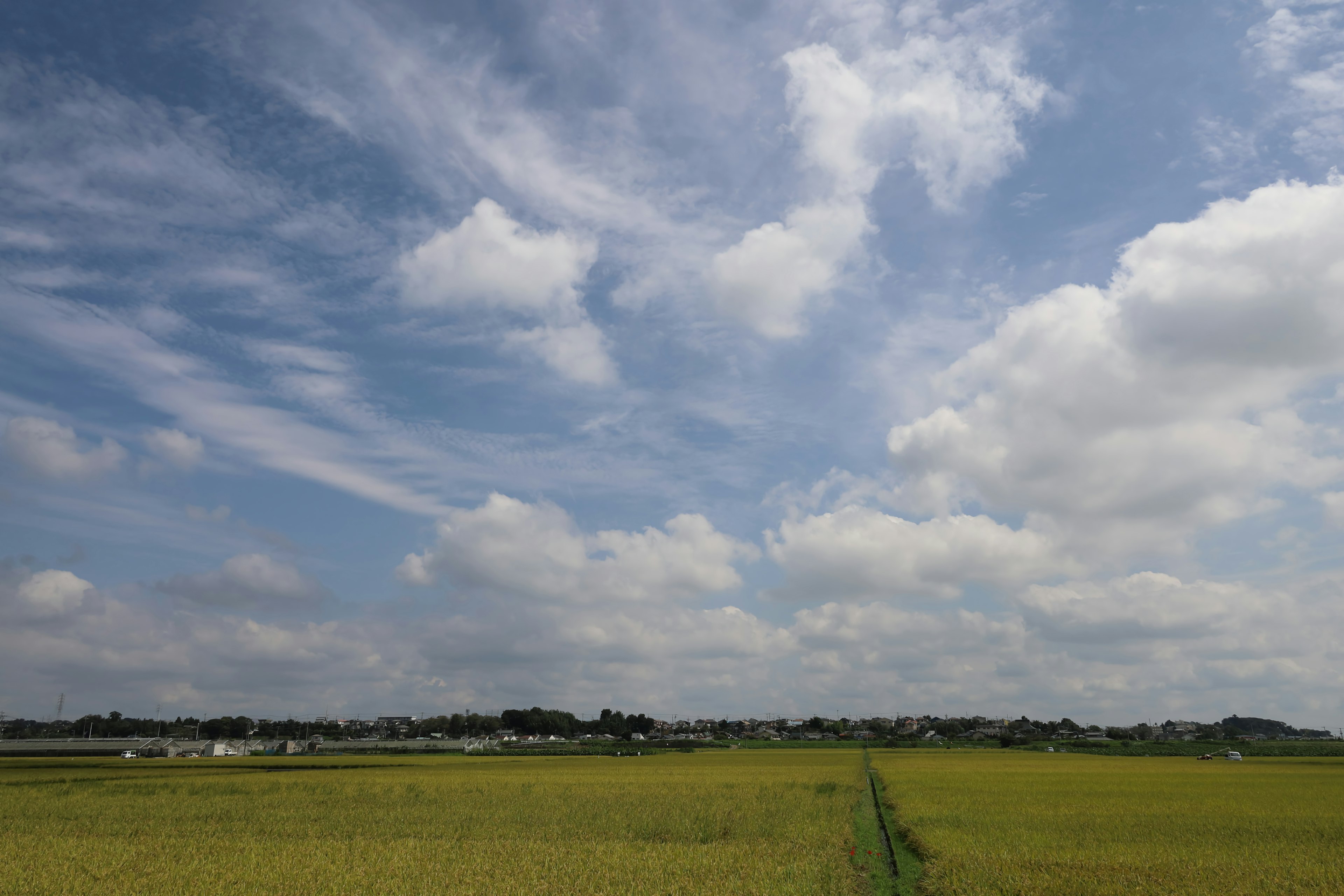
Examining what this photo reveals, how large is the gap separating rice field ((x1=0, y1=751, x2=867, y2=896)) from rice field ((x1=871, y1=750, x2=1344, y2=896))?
12.1 feet

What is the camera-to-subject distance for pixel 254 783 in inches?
1972

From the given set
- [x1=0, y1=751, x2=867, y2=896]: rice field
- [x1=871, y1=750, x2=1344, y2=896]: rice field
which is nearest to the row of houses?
[x1=0, y1=751, x2=867, y2=896]: rice field

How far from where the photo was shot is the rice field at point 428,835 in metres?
19.9

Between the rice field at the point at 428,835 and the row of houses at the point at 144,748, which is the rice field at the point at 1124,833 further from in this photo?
the row of houses at the point at 144,748

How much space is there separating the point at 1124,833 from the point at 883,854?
9.82 metres

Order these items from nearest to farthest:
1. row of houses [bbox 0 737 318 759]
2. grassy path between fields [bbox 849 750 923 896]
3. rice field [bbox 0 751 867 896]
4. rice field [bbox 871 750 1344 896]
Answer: rice field [bbox 871 750 1344 896] < rice field [bbox 0 751 867 896] < grassy path between fields [bbox 849 750 923 896] < row of houses [bbox 0 737 318 759]

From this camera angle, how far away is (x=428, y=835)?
28094 millimetres

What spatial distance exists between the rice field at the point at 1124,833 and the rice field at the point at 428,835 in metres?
3.69

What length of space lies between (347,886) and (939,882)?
15.6 m

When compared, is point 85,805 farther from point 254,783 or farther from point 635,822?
point 635,822

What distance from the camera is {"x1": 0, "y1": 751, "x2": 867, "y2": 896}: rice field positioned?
1992cm

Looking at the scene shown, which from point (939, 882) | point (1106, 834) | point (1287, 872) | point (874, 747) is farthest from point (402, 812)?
point (874, 747)

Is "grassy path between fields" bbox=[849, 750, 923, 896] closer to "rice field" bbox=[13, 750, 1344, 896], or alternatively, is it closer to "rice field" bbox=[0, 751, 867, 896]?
"rice field" bbox=[13, 750, 1344, 896]

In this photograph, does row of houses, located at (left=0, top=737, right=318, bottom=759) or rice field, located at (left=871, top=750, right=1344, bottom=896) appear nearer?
rice field, located at (left=871, top=750, right=1344, bottom=896)
